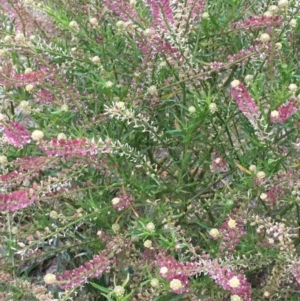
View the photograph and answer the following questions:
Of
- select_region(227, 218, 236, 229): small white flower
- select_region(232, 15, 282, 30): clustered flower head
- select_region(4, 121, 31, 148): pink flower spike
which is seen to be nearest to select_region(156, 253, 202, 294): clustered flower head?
select_region(227, 218, 236, 229): small white flower

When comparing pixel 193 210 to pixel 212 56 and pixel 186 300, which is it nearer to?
pixel 186 300

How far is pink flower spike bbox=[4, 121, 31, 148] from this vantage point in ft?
5.26

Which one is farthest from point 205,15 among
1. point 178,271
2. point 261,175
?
point 178,271

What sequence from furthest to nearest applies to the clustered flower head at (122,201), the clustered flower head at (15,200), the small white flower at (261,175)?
the clustered flower head at (122,201)
the small white flower at (261,175)
the clustered flower head at (15,200)

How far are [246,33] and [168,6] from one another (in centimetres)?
66

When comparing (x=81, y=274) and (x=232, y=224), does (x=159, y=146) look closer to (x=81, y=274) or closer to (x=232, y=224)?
(x=232, y=224)

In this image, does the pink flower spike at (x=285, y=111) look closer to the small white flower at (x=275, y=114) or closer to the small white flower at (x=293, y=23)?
the small white flower at (x=275, y=114)

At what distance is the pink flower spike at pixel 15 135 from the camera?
1604mm

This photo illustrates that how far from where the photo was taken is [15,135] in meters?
1.61

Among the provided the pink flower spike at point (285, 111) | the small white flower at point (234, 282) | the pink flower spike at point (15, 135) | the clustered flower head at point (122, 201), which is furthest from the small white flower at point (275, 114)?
the pink flower spike at point (15, 135)

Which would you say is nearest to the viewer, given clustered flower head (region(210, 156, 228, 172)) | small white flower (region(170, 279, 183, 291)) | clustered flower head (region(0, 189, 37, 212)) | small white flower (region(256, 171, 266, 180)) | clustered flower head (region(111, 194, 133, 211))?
small white flower (region(170, 279, 183, 291))

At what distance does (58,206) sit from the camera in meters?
2.19

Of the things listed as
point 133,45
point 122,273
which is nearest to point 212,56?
point 133,45

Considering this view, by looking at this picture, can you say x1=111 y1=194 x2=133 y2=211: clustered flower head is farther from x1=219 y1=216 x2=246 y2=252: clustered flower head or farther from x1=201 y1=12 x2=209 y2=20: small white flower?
x1=201 y1=12 x2=209 y2=20: small white flower
